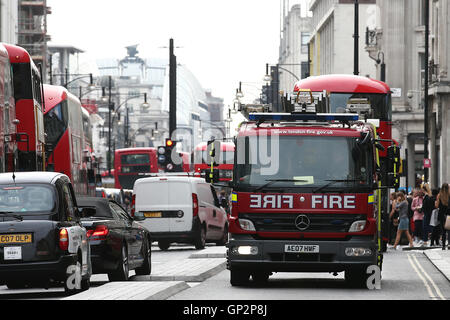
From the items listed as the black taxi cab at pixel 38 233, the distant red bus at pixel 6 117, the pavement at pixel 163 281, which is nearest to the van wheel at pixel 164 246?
the pavement at pixel 163 281

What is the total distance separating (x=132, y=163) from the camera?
63.4m

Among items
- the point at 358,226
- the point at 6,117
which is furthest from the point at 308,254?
the point at 6,117

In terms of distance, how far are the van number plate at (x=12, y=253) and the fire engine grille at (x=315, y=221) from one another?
357 cm

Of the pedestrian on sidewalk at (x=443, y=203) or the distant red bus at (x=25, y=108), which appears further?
the pedestrian on sidewalk at (x=443, y=203)

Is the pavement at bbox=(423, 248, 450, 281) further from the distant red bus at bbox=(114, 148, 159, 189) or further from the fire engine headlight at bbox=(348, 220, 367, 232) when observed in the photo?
the distant red bus at bbox=(114, 148, 159, 189)

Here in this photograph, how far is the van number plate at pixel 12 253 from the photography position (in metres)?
15.1

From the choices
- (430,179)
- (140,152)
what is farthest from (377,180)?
(140,152)

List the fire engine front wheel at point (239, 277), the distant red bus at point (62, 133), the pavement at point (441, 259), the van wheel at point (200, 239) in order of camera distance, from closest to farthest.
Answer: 1. the fire engine front wheel at point (239, 277)
2. the pavement at point (441, 259)
3. the distant red bus at point (62, 133)
4. the van wheel at point (200, 239)

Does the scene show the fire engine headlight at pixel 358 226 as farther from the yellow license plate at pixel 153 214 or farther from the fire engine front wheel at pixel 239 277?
the yellow license plate at pixel 153 214

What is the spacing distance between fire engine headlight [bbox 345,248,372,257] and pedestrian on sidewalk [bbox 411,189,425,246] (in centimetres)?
1816

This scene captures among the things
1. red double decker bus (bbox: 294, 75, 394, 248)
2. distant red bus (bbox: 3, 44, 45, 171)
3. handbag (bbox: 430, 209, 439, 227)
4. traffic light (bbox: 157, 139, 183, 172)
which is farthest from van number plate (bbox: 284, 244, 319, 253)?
traffic light (bbox: 157, 139, 183, 172)

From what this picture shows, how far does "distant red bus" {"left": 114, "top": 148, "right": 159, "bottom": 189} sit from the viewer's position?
63.0 m
